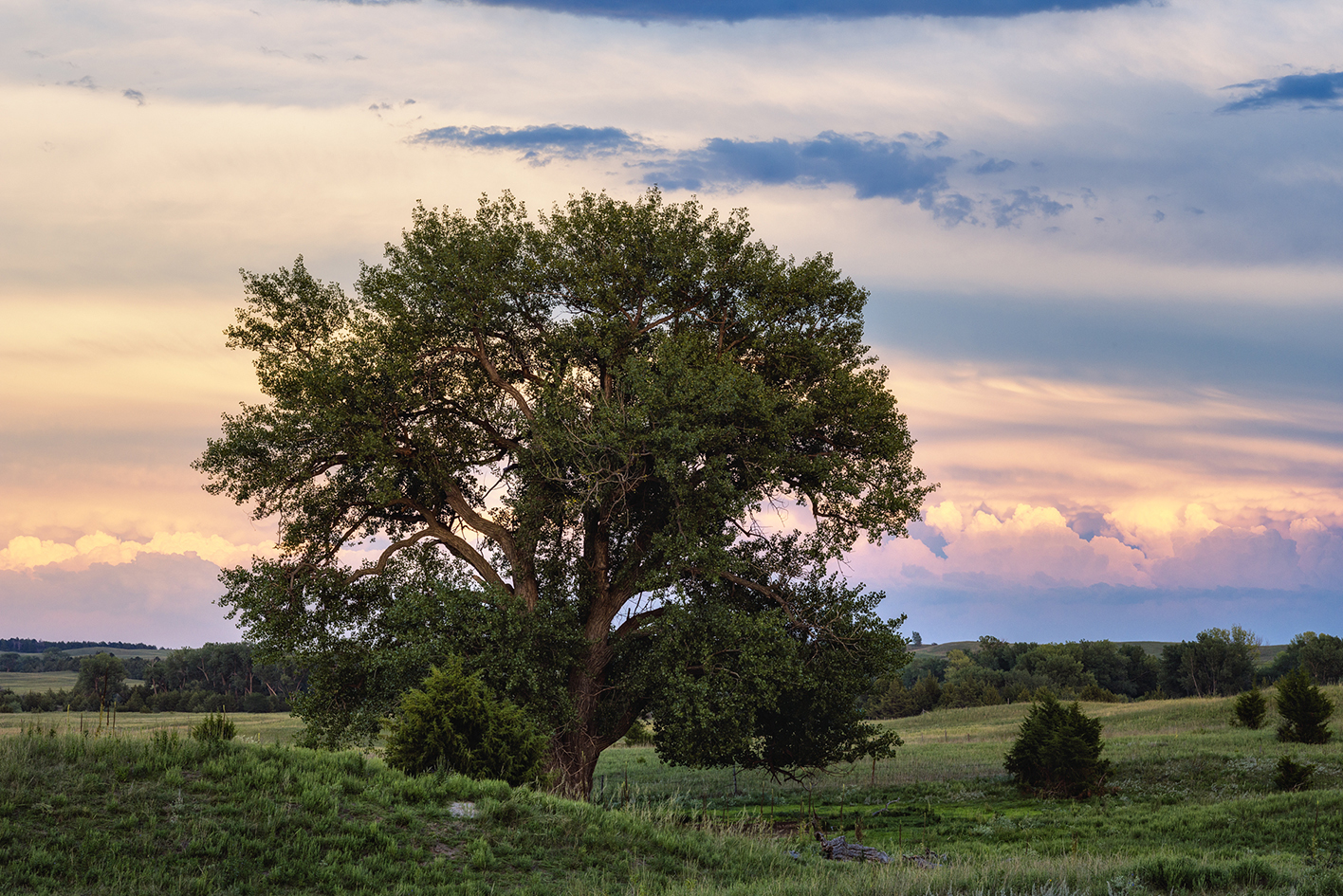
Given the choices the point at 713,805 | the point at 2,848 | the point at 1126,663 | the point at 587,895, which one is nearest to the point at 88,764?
the point at 2,848

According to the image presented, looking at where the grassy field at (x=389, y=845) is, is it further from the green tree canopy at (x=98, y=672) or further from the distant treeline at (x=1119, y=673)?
the green tree canopy at (x=98, y=672)

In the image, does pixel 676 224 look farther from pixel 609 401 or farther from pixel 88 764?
pixel 88 764

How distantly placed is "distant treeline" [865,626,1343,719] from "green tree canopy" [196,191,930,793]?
3396 inches

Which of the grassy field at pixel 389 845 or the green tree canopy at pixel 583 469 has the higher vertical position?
the green tree canopy at pixel 583 469

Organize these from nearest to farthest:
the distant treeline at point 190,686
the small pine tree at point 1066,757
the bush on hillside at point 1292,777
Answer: the bush on hillside at point 1292,777 < the small pine tree at point 1066,757 < the distant treeline at point 190,686

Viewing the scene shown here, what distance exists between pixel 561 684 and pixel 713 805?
13819 millimetres

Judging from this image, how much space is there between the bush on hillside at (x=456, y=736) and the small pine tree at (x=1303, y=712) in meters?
37.0

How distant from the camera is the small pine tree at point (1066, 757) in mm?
31938

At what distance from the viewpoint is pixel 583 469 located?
22859 millimetres

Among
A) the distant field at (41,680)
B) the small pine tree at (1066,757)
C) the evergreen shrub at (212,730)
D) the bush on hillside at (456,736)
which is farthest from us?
the distant field at (41,680)

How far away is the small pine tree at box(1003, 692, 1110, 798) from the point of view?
31938mm

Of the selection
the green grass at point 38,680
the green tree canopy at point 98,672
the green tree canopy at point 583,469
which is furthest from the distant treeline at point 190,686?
the green tree canopy at point 583,469

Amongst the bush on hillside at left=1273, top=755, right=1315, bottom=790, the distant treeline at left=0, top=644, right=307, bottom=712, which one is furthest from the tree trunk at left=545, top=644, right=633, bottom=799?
the distant treeline at left=0, top=644, right=307, bottom=712

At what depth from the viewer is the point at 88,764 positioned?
13.1 meters
